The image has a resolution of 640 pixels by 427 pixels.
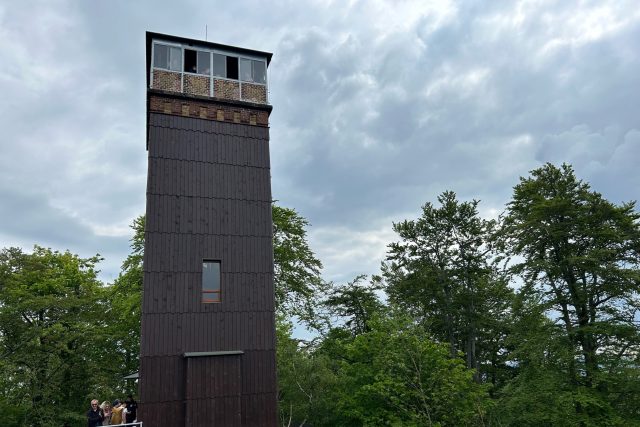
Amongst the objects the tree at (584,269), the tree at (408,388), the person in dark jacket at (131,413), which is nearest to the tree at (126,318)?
the person in dark jacket at (131,413)

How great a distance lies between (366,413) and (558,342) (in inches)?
338

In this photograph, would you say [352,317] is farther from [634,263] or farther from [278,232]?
[634,263]

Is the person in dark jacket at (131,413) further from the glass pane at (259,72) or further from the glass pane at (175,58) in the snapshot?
the glass pane at (259,72)

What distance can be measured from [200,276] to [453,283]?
21258mm

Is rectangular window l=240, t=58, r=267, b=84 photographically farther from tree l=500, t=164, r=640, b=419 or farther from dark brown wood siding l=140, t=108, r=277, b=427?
tree l=500, t=164, r=640, b=419

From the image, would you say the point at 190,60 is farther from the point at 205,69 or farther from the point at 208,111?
the point at 208,111

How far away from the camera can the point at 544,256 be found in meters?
20.7

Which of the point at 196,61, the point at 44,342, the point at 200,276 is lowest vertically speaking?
the point at 44,342

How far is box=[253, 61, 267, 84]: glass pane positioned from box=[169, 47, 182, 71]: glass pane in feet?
9.06

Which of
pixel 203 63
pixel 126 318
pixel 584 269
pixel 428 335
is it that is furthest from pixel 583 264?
pixel 126 318

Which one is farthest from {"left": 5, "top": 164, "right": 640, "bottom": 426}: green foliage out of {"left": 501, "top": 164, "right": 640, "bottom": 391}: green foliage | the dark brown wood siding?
the dark brown wood siding

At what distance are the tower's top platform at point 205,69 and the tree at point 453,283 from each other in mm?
18937

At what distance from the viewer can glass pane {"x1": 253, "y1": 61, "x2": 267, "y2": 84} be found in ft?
56.3

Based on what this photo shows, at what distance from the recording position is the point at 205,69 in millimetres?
16469
